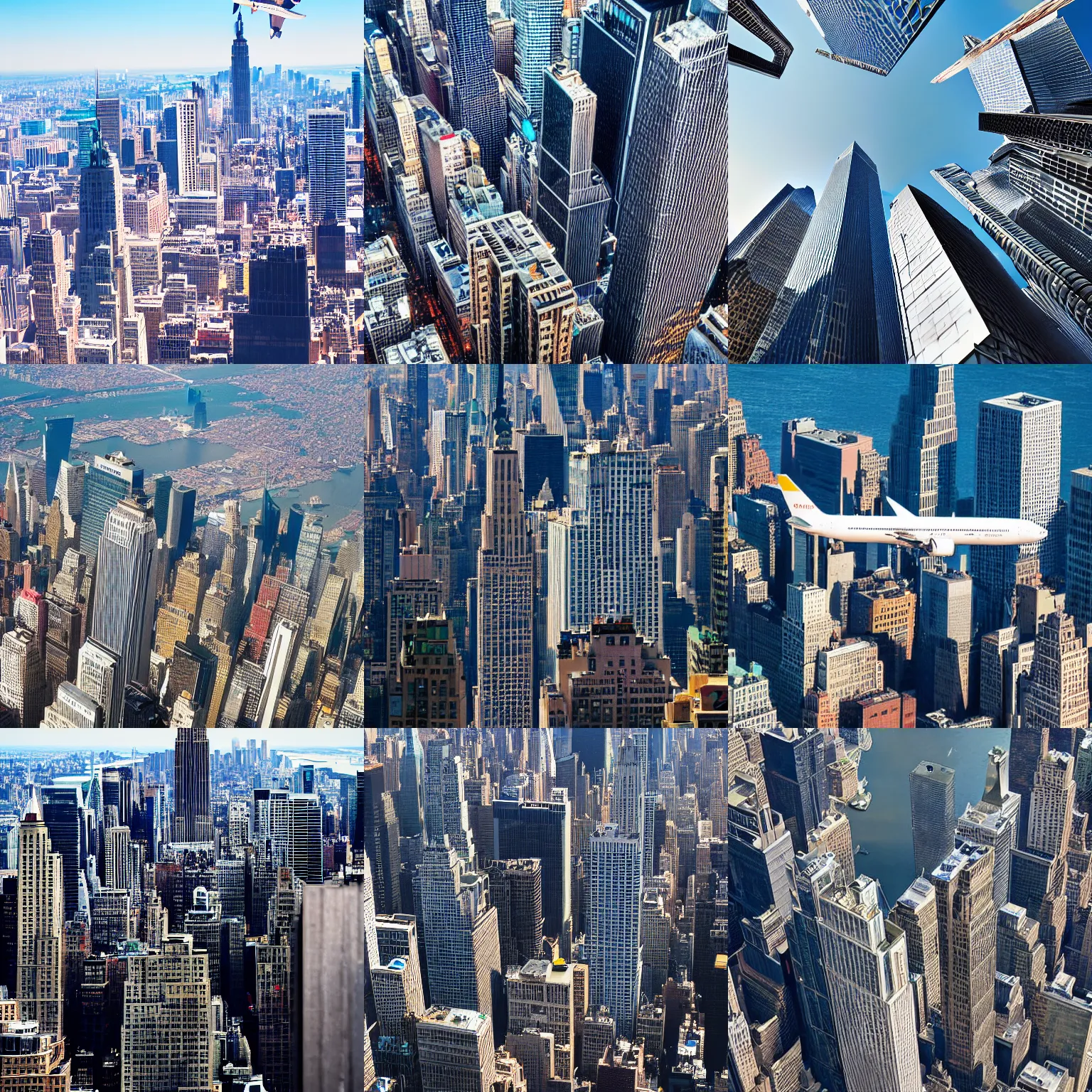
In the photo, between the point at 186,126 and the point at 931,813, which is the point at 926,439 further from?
the point at 186,126

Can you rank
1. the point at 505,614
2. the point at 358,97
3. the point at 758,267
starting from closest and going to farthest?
the point at 358,97
the point at 758,267
the point at 505,614

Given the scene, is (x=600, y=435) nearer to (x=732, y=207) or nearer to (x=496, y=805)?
(x=732, y=207)

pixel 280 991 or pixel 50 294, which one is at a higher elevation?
pixel 50 294

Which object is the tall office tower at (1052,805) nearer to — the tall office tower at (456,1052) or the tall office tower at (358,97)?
the tall office tower at (456,1052)

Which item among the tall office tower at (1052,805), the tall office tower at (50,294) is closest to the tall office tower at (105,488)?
the tall office tower at (50,294)

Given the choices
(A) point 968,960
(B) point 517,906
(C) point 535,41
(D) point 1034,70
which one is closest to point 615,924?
(B) point 517,906

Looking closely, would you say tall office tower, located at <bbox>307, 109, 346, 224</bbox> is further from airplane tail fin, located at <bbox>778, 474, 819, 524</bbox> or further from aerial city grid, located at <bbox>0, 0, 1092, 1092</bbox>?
airplane tail fin, located at <bbox>778, 474, 819, 524</bbox>

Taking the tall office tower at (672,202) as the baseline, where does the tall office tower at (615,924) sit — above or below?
below
